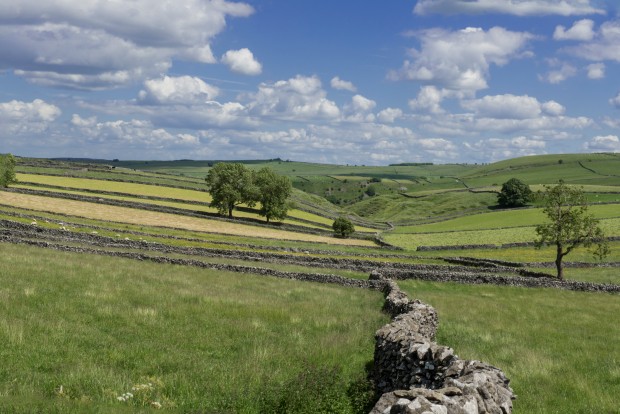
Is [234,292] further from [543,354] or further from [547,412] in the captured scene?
[547,412]

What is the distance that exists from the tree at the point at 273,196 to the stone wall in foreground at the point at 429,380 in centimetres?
8321

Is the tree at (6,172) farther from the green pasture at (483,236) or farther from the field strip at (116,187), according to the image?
the green pasture at (483,236)

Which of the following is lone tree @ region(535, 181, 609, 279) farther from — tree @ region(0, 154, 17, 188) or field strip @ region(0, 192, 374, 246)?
tree @ region(0, 154, 17, 188)

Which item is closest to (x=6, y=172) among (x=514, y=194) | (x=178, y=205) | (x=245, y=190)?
(x=178, y=205)

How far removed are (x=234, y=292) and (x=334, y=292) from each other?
24.2 ft

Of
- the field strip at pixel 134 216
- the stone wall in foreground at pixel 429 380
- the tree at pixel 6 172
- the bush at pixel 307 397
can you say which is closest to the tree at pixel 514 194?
the field strip at pixel 134 216

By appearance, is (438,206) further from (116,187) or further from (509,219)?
(116,187)

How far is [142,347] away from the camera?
13.2m

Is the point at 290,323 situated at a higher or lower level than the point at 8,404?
lower

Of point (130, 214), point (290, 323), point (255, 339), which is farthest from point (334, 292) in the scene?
point (130, 214)

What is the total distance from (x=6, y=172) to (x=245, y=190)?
4525cm

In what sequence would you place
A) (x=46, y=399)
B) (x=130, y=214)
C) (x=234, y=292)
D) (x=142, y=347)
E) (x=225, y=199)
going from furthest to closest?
(x=225, y=199), (x=130, y=214), (x=234, y=292), (x=142, y=347), (x=46, y=399)

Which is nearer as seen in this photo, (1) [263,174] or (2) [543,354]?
(2) [543,354]

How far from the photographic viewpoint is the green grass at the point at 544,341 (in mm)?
11945
